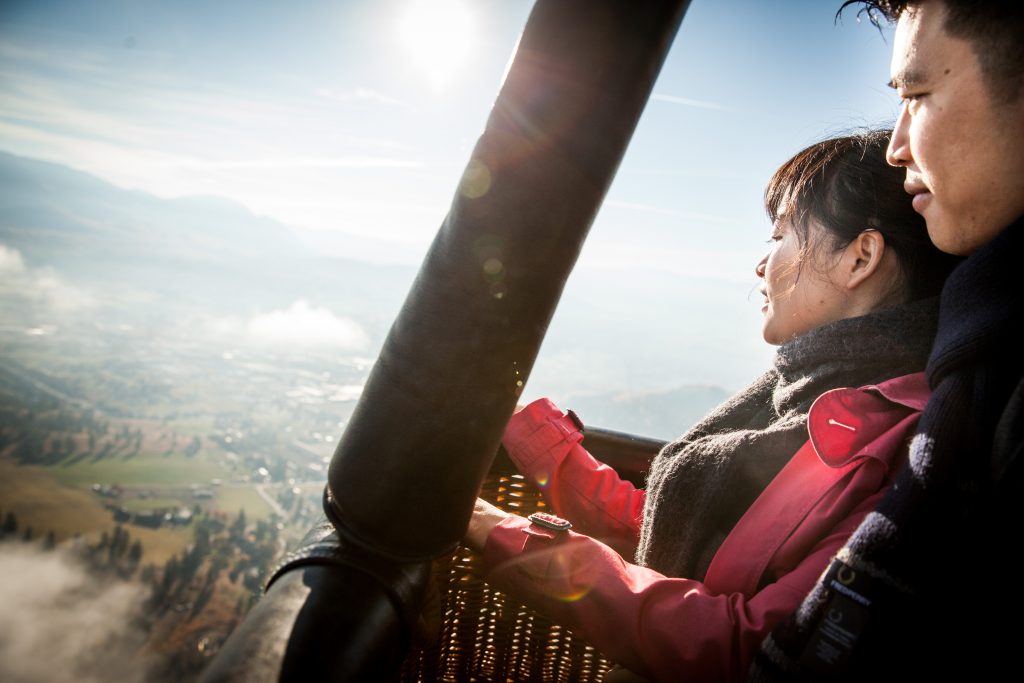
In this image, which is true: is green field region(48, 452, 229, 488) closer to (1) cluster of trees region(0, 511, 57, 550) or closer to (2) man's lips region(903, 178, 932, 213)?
(1) cluster of trees region(0, 511, 57, 550)

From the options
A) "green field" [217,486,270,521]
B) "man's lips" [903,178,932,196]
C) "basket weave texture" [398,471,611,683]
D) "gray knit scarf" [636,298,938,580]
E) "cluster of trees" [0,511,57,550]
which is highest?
"man's lips" [903,178,932,196]

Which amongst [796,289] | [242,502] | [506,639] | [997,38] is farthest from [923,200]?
[242,502]

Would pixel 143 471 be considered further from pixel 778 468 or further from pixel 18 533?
pixel 778 468

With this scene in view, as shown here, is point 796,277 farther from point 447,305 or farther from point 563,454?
point 447,305

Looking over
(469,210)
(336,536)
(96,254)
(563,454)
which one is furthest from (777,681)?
(96,254)

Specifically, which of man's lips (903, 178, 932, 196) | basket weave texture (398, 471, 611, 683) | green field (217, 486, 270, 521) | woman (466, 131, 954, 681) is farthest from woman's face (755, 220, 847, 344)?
green field (217, 486, 270, 521)

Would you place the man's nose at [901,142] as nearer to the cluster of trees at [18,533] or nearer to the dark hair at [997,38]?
the dark hair at [997,38]
